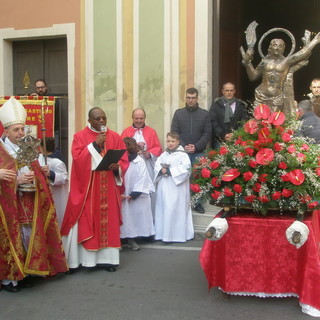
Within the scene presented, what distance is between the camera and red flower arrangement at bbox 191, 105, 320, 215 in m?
4.59

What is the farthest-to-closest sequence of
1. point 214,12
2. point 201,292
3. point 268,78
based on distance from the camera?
point 214,12, point 268,78, point 201,292

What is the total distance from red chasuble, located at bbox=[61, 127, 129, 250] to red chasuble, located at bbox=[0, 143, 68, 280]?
1.47 feet

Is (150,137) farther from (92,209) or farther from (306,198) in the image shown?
(306,198)

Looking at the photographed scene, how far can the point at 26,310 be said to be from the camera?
16.0 feet

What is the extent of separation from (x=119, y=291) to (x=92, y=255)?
721mm

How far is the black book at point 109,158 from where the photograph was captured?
572 centimetres

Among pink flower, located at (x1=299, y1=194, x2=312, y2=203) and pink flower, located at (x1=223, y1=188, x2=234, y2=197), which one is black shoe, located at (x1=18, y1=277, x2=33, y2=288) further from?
pink flower, located at (x1=299, y1=194, x2=312, y2=203)

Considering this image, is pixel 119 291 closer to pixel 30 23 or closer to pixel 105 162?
pixel 105 162

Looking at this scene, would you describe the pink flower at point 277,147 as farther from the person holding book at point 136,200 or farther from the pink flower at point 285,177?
the person holding book at point 136,200

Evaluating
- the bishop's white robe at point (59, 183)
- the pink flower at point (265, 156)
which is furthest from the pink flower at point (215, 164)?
the bishop's white robe at point (59, 183)

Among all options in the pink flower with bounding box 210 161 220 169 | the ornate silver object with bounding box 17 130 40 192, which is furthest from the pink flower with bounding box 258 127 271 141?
the ornate silver object with bounding box 17 130 40 192

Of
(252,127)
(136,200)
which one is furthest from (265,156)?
(136,200)

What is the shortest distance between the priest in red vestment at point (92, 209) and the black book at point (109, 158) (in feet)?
A: 0.24

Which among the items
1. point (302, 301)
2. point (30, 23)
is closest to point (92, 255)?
point (302, 301)
